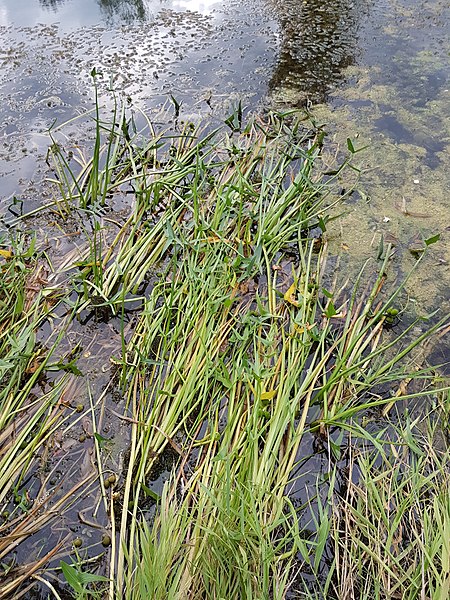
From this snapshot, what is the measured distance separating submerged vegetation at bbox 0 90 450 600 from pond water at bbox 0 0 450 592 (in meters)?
0.15

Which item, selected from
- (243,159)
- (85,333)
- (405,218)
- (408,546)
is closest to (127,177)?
(243,159)

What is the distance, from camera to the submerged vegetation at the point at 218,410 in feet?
3.95

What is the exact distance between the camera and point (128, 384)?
5.41 feet

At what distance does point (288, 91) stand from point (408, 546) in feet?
7.73

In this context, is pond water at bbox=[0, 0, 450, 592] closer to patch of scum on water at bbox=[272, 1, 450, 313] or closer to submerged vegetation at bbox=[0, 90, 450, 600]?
patch of scum on water at bbox=[272, 1, 450, 313]

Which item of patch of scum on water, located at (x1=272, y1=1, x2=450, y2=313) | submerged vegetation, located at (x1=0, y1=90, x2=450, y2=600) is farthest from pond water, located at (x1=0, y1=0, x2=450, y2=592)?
submerged vegetation, located at (x1=0, y1=90, x2=450, y2=600)

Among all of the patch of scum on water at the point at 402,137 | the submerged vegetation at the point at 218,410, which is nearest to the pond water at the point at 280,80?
the patch of scum on water at the point at 402,137

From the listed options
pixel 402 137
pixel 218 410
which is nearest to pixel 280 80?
pixel 402 137

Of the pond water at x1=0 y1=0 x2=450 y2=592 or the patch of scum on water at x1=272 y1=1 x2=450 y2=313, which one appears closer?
the patch of scum on water at x1=272 y1=1 x2=450 y2=313

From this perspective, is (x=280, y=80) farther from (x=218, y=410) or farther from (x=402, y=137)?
(x=218, y=410)

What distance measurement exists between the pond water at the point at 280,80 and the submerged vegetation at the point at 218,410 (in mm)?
154

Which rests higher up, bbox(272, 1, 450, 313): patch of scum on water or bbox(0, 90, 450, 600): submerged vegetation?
bbox(272, 1, 450, 313): patch of scum on water

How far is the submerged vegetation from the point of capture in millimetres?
1204

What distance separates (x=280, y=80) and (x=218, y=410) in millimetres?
2091
